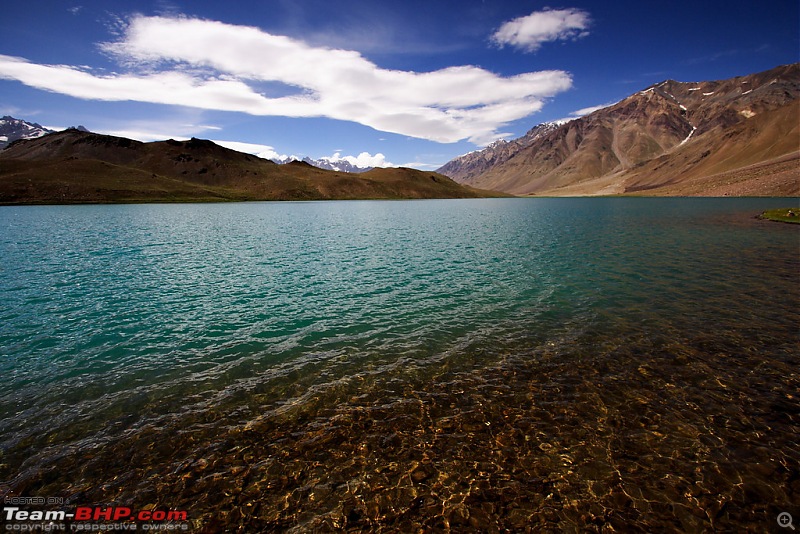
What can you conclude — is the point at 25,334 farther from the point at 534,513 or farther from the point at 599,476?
the point at 599,476

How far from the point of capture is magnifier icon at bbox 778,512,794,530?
839 centimetres

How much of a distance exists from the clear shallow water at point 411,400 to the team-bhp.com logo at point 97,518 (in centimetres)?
29

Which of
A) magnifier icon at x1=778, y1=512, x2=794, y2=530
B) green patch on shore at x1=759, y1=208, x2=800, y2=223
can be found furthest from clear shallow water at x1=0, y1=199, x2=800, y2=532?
green patch on shore at x1=759, y1=208, x2=800, y2=223

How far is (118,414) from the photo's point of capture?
13227 millimetres

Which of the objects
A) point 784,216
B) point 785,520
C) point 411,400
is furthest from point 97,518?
point 784,216

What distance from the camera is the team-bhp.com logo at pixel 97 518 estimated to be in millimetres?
8750

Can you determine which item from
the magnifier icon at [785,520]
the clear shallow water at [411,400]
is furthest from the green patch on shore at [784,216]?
the magnifier icon at [785,520]

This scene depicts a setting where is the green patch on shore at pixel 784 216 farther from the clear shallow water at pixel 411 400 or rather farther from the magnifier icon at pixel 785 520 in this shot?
the magnifier icon at pixel 785 520

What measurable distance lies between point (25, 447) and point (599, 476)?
18.0m

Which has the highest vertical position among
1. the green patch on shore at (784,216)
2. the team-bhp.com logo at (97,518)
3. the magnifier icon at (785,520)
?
the green patch on shore at (784,216)

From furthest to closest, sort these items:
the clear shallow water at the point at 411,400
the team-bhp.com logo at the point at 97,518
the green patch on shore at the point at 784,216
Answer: the green patch on shore at the point at 784,216
the clear shallow water at the point at 411,400
the team-bhp.com logo at the point at 97,518

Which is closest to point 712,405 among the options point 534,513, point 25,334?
point 534,513

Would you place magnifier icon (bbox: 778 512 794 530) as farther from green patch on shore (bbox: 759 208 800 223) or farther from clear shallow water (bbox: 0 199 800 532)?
green patch on shore (bbox: 759 208 800 223)

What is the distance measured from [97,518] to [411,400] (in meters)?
9.68
